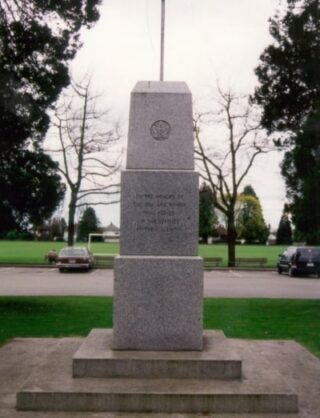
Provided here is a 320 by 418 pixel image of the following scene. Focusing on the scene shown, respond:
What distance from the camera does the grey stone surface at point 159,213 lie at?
26.0 feet

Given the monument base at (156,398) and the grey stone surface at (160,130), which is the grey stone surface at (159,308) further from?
the grey stone surface at (160,130)

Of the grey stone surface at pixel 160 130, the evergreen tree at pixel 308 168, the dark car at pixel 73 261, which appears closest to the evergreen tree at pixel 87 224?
the dark car at pixel 73 261

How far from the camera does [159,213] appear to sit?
8.00 meters

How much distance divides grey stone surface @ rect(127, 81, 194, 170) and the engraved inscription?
0.38m

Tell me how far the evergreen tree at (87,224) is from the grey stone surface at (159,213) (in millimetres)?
99101

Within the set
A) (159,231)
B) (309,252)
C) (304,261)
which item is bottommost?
(304,261)

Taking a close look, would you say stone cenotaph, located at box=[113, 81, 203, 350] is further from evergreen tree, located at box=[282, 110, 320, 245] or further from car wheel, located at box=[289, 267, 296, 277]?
car wheel, located at box=[289, 267, 296, 277]

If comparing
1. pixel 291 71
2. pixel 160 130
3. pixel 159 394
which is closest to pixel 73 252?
pixel 291 71

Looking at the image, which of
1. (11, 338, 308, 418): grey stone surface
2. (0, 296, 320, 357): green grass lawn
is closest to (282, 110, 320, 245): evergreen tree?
(0, 296, 320, 357): green grass lawn

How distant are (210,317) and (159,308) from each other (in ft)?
21.0

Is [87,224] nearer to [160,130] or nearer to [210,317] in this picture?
[210,317]

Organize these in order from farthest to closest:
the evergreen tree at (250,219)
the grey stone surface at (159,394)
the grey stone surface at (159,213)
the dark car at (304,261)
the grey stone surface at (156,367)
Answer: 1. the evergreen tree at (250,219)
2. the dark car at (304,261)
3. the grey stone surface at (159,213)
4. the grey stone surface at (156,367)
5. the grey stone surface at (159,394)

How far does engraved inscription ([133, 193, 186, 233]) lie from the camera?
7973mm

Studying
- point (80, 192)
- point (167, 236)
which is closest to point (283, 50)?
point (167, 236)
